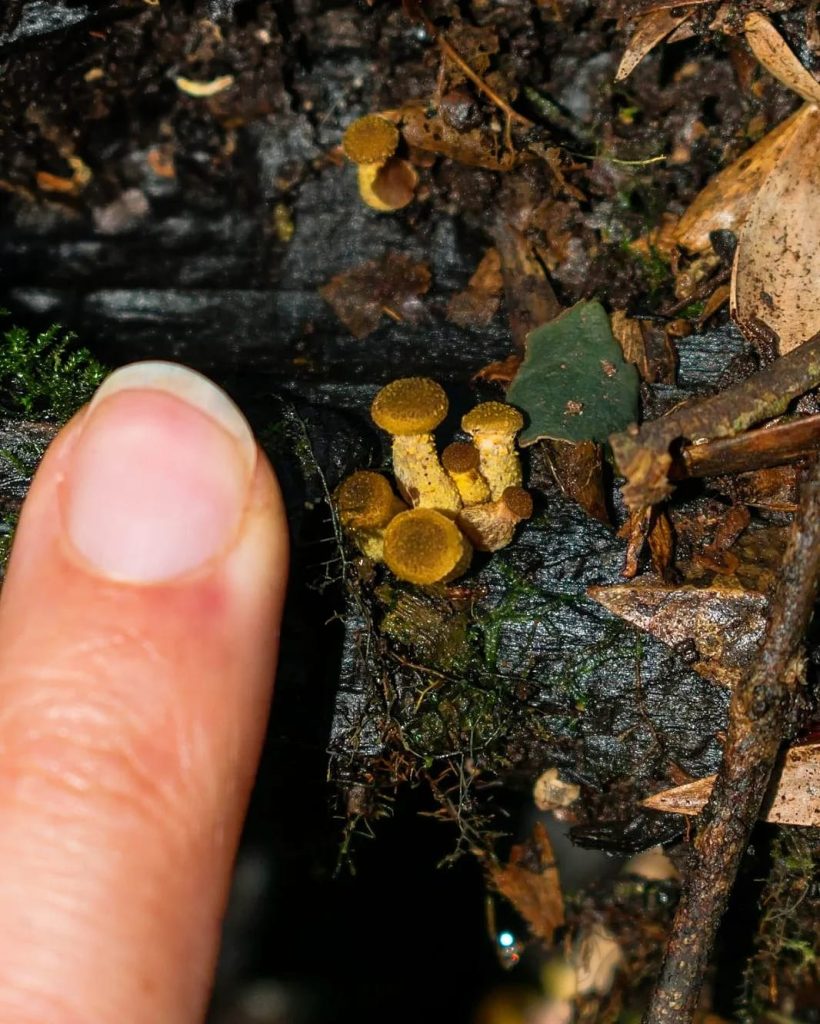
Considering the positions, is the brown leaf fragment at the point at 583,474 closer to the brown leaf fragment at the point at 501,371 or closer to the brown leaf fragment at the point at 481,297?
the brown leaf fragment at the point at 501,371

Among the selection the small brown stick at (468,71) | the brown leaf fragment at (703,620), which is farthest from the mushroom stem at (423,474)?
the small brown stick at (468,71)

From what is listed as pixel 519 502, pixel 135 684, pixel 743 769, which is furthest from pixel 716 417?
pixel 135 684

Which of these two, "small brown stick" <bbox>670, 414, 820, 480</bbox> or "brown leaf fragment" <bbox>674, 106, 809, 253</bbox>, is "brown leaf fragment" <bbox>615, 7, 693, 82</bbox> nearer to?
"brown leaf fragment" <bbox>674, 106, 809, 253</bbox>

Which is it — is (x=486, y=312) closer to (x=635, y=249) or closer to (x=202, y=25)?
(x=635, y=249)

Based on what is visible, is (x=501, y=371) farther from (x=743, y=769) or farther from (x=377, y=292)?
(x=743, y=769)

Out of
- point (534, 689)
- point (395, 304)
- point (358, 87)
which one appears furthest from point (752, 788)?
point (358, 87)

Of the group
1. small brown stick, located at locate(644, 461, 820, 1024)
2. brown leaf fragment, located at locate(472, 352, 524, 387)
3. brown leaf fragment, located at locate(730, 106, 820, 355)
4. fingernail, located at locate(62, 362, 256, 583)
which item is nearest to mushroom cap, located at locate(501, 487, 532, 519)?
brown leaf fragment, located at locate(472, 352, 524, 387)
